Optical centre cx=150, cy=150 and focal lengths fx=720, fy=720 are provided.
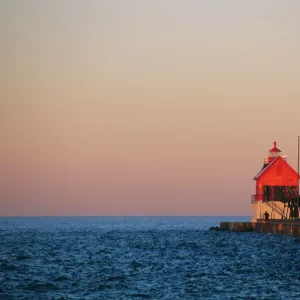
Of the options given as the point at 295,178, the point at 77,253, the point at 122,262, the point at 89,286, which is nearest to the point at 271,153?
the point at 295,178

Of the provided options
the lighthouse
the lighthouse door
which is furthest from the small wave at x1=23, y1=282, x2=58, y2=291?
the lighthouse door

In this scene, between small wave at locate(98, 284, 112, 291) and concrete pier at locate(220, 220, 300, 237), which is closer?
small wave at locate(98, 284, 112, 291)

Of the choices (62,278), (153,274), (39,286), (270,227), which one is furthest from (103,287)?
(270,227)

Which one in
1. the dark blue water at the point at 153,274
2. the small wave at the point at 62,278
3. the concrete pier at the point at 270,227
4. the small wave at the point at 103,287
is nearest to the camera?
the dark blue water at the point at 153,274

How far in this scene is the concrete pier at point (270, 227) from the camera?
8150 centimetres

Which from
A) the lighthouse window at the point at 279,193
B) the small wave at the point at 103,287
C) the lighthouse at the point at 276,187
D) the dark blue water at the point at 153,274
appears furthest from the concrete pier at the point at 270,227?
the small wave at the point at 103,287

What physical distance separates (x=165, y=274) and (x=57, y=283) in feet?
25.3

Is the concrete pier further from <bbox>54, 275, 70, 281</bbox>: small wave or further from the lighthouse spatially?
<bbox>54, 275, 70, 281</bbox>: small wave

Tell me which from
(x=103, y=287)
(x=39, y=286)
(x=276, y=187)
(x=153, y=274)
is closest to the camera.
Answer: (x=103, y=287)

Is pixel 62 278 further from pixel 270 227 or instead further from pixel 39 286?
pixel 270 227

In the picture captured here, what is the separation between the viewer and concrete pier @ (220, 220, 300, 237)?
81500 millimetres

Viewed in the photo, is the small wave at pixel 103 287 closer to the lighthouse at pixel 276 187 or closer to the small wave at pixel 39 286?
the small wave at pixel 39 286

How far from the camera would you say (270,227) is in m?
92.9

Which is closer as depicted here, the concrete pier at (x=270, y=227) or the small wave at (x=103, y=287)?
the small wave at (x=103, y=287)
